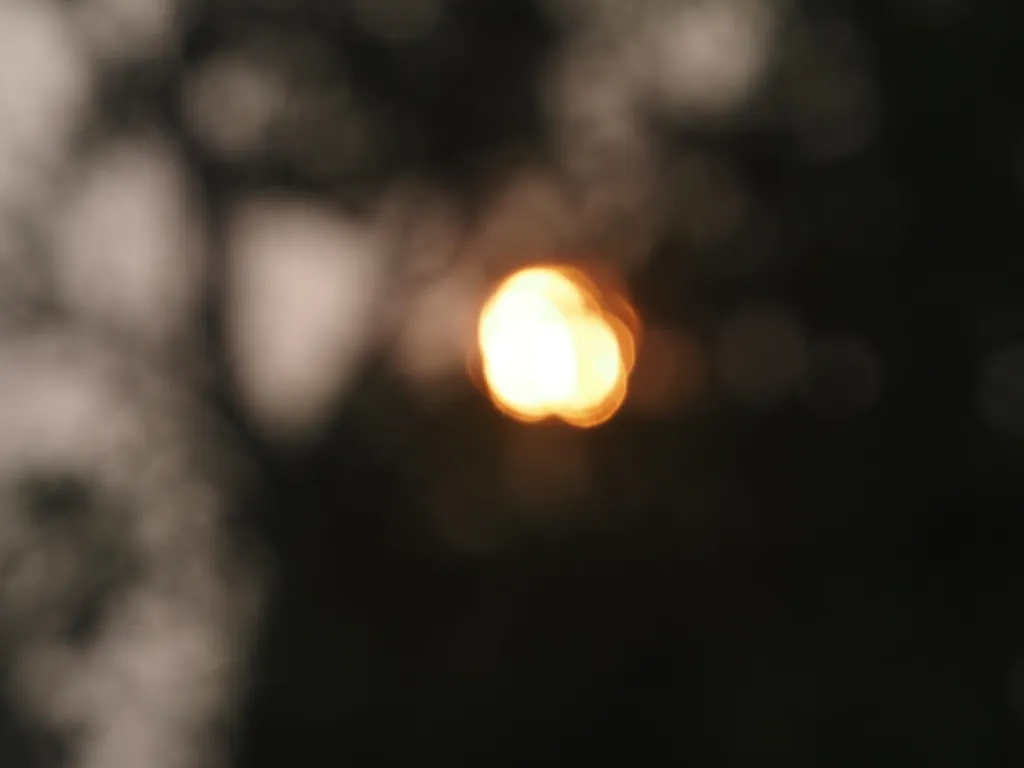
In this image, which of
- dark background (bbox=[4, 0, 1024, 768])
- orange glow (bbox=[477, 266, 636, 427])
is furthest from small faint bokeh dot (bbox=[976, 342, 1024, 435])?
orange glow (bbox=[477, 266, 636, 427])

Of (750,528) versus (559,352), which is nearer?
(750,528)

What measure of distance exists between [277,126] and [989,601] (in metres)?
1.95

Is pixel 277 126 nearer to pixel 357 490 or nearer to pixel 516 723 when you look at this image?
pixel 357 490

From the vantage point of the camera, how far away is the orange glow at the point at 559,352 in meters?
3.02

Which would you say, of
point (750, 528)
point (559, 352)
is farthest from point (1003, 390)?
point (559, 352)

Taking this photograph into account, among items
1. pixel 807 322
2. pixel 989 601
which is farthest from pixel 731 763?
pixel 807 322

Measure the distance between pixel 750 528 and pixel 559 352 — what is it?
1.91 feet

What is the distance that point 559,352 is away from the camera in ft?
10.0

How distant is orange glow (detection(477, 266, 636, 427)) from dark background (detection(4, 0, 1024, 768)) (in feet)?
0.19

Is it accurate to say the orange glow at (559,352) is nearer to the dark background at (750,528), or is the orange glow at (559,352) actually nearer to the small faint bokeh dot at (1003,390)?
the dark background at (750,528)

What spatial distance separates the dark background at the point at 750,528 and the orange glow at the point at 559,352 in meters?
0.06

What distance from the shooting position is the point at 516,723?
288cm

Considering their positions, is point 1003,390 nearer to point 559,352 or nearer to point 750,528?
point 750,528

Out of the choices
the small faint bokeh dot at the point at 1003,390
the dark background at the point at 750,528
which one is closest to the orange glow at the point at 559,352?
the dark background at the point at 750,528
